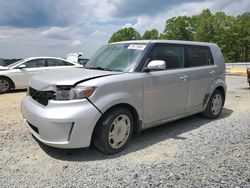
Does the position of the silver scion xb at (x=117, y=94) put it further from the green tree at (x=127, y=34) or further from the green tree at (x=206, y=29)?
the green tree at (x=127, y=34)

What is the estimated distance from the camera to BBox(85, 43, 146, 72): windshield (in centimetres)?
488

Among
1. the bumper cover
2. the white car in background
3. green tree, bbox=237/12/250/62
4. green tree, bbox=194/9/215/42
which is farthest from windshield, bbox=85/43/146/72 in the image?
green tree, bbox=237/12/250/62

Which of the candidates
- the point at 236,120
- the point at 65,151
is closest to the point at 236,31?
the point at 236,120

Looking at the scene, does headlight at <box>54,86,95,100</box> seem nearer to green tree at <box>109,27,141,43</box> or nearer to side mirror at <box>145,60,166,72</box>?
side mirror at <box>145,60,166,72</box>

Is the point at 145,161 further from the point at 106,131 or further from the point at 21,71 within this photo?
the point at 21,71

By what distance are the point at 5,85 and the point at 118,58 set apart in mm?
7503

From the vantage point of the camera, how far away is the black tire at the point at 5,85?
11078 millimetres

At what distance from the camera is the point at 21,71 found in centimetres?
1134

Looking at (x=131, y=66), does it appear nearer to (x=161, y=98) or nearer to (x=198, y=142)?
(x=161, y=98)

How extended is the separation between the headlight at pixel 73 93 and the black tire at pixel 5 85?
7938 millimetres

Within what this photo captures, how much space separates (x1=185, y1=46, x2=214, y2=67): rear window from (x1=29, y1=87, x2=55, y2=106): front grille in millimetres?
2862

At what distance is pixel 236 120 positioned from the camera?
21.4 ft

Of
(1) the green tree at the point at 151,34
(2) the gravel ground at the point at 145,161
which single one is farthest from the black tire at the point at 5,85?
(1) the green tree at the point at 151,34

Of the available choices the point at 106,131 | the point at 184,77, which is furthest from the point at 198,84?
the point at 106,131
